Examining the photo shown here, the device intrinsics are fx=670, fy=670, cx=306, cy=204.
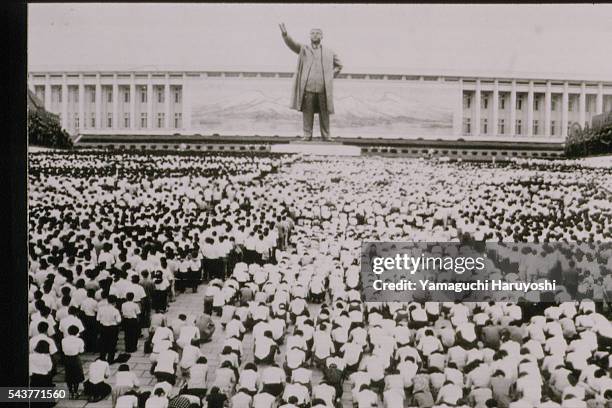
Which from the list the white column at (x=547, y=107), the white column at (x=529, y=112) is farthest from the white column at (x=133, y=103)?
the white column at (x=547, y=107)

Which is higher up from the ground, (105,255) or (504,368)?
(105,255)

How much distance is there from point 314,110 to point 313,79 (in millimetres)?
2748

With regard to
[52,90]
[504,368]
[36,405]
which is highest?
[52,90]

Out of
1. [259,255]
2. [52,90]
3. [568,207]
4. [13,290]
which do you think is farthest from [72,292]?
[568,207]

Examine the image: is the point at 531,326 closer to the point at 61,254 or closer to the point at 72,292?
the point at 72,292

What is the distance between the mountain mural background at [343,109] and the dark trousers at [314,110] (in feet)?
1.71

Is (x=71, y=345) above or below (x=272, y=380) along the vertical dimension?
above

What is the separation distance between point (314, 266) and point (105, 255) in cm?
382

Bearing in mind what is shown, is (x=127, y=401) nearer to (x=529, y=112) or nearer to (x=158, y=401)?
(x=158, y=401)

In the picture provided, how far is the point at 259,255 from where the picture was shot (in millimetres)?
13555

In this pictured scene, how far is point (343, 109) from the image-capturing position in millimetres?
21984

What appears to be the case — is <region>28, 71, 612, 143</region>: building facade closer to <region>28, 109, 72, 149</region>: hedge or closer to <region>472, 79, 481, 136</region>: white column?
<region>472, 79, 481, 136</region>: white column

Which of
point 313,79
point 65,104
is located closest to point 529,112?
point 313,79

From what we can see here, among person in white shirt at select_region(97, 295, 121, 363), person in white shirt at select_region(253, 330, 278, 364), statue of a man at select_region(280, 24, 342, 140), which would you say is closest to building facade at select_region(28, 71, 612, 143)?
statue of a man at select_region(280, 24, 342, 140)
